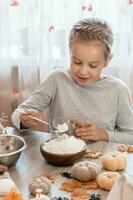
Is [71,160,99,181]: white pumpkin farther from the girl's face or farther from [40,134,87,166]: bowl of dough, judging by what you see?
the girl's face

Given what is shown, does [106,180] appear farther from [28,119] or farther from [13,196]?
[28,119]

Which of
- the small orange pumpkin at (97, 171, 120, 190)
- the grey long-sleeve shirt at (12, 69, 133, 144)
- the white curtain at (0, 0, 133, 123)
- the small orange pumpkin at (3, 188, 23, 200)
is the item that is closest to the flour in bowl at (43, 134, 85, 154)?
the small orange pumpkin at (97, 171, 120, 190)

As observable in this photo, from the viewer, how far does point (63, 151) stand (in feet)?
3.76

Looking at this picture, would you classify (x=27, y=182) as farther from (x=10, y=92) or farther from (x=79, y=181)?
(x=10, y=92)

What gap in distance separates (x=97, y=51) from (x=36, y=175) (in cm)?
59

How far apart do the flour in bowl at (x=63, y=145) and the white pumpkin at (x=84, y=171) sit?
0.26ft

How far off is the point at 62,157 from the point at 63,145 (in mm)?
42

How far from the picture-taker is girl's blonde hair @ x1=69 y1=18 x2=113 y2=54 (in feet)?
4.79

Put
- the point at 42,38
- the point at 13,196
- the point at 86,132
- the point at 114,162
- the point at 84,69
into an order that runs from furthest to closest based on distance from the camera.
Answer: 1. the point at 42,38
2. the point at 84,69
3. the point at 86,132
4. the point at 114,162
5. the point at 13,196

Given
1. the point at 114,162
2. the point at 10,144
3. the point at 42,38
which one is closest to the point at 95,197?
the point at 114,162

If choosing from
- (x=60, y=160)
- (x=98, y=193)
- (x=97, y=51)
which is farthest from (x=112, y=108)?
(x=98, y=193)

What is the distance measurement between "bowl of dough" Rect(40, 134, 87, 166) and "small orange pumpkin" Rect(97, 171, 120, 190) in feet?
0.43

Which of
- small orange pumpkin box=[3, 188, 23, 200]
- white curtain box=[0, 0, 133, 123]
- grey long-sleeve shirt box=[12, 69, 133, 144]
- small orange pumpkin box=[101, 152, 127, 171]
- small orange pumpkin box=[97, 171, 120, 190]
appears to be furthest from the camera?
white curtain box=[0, 0, 133, 123]

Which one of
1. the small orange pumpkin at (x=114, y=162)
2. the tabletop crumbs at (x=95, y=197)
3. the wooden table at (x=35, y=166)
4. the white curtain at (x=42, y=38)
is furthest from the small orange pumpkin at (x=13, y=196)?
the white curtain at (x=42, y=38)
